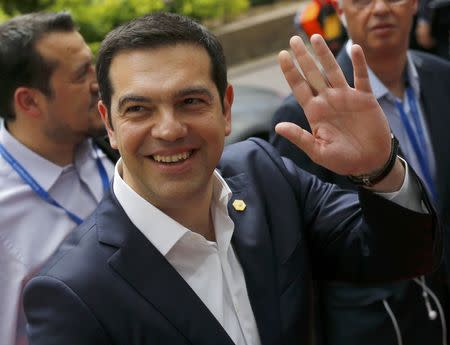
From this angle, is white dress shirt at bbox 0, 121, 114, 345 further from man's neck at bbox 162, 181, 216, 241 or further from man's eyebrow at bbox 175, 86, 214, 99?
man's eyebrow at bbox 175, 86, 214, 99

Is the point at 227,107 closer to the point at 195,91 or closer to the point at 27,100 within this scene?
the point at 195,91

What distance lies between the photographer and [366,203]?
7.09 ft

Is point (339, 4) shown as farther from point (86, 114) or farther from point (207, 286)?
point (207, 286)

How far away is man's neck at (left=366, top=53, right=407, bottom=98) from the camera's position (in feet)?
10.7

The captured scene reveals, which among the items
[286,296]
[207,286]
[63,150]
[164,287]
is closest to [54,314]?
[164,287]

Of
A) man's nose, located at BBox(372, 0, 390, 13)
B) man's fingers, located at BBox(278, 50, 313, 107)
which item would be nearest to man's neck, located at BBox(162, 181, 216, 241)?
man's fingers, located at BBox(278, 50, 313, 107)

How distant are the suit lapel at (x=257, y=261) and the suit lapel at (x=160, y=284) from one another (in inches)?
6.8

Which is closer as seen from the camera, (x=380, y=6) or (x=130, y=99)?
(x=130, y=99)

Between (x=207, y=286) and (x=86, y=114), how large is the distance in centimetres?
121

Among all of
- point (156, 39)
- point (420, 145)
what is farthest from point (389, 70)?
point (156, 39)

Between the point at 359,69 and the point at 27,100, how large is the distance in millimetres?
1538

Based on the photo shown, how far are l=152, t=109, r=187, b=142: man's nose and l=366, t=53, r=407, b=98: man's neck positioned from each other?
57.0 inches

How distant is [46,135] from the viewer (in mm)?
3023

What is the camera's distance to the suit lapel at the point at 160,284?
202 centimetres
